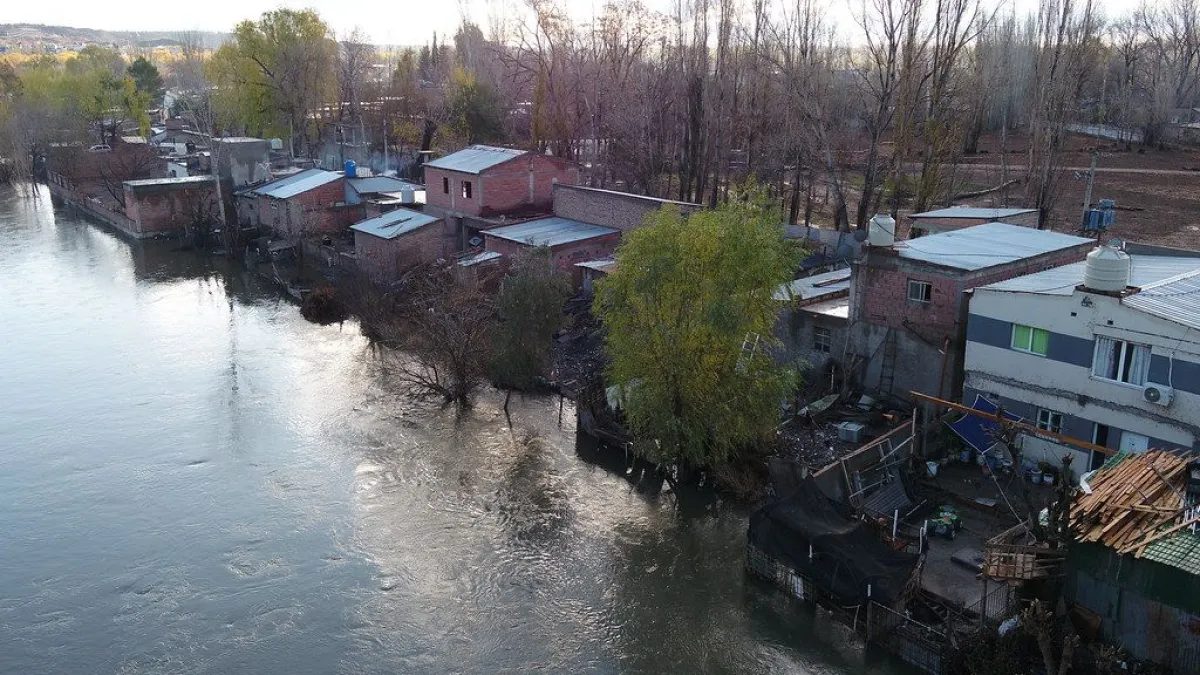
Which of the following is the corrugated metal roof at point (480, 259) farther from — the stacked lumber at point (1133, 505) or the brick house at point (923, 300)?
the stacked lumber at point (1133, 505)

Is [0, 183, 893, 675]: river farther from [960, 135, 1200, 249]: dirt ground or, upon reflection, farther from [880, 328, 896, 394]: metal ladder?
[960, 135, 1200, 249]: dirt ground

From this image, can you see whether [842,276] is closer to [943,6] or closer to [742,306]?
[742,306]

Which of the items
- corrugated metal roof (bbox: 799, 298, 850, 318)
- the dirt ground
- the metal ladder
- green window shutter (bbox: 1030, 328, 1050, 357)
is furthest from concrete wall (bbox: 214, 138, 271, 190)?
green window shutter (bbox: 1030, 328, 1050, 357)

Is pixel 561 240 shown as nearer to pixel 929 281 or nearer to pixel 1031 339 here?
pixel 929 281

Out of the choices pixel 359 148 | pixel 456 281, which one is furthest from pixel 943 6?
pixel 359 148

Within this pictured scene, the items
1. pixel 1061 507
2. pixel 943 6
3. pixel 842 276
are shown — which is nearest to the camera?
pixel 1061 507
